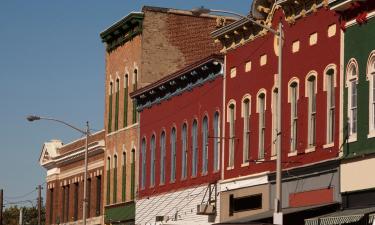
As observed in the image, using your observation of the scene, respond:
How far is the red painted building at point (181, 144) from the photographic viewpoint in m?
47.7

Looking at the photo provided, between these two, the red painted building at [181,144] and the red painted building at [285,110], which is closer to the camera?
the red painted building at [285,110]

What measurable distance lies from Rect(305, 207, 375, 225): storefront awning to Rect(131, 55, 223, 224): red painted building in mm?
12152

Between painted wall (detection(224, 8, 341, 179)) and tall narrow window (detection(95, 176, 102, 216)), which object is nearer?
painted wall (detection(224, 8, 341, 179))

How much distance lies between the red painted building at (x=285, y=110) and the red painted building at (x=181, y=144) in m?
1.39

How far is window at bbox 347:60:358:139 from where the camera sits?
35188mm

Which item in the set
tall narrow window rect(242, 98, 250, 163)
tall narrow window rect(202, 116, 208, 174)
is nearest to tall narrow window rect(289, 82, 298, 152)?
tall narrow window rect(242, 98, 250, 163)

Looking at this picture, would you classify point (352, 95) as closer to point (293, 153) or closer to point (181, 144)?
point (293, 153)

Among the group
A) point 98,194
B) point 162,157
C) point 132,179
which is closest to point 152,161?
point 162,157

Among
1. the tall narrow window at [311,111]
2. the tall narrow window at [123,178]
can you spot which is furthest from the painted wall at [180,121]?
the tall narrow window at [311,111]

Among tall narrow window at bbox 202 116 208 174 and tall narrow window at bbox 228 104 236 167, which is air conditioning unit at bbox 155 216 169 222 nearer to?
tall narrow window at bbox 202 116 208 174

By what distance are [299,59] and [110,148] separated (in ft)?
80.3

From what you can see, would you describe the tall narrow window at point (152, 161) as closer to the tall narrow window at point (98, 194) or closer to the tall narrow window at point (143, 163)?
the tall narrow window at point (143, 163)

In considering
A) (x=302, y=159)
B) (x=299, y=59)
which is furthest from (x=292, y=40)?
(x=302, y=159)

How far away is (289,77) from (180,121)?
39.2ft
